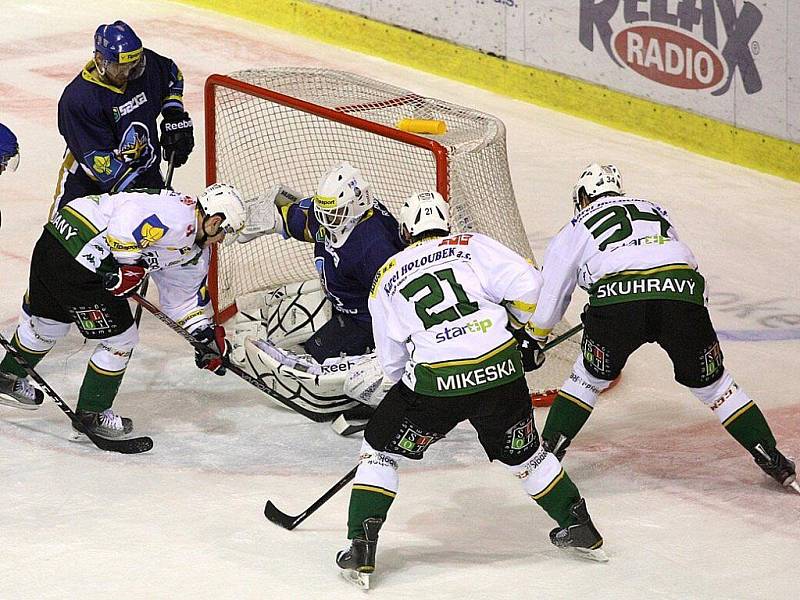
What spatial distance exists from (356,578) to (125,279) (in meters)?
1.16

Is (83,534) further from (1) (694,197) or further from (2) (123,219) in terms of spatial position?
(1) (694,197)

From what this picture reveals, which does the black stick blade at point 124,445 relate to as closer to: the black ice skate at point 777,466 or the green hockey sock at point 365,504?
the green hockey sock at point 365,504

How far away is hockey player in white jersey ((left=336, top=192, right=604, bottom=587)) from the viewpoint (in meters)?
3.57

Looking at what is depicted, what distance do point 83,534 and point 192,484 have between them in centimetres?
44

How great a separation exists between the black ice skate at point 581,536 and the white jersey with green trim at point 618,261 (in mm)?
618

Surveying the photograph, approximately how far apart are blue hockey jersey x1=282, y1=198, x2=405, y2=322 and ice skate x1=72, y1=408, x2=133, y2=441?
77 cm

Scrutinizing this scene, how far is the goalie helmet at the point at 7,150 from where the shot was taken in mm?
4496

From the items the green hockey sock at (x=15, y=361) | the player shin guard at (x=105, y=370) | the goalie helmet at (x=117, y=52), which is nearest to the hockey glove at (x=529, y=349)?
the player shin guard at (x=105, y=370)

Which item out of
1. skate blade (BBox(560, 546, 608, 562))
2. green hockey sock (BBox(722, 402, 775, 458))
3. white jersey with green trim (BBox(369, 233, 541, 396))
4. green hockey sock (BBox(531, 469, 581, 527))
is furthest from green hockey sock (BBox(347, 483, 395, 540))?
green hockey sock (BBox(722, 402, 775, 458))

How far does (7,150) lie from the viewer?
14.8 feet

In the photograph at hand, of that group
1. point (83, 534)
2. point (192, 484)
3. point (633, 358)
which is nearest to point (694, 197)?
point (633, 358)

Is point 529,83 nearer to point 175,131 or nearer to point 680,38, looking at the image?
point 680,38

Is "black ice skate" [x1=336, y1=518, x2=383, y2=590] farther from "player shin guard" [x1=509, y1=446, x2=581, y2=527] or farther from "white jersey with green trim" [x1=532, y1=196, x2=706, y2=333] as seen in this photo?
"white jersey with green trim" [x1=532, y1=196, x2=706, y2=333]

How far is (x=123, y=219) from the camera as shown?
422 centimetres
